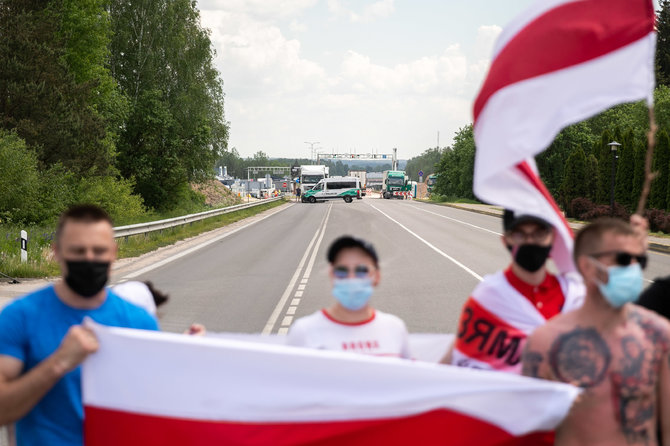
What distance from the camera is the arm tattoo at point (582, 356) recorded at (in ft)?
9.03

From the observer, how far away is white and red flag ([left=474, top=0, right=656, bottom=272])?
12.0ft

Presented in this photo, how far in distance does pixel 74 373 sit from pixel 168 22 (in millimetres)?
49481

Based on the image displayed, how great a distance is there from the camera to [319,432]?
10.2 feet

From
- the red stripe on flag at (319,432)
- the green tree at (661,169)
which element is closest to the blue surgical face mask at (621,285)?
the red stripe on flag at (319,432)

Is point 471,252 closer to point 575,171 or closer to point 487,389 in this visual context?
point 487,389

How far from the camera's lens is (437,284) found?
51.7 feet

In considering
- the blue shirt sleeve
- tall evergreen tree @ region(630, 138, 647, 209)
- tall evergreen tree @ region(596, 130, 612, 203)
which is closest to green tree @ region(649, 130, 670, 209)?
tall evergreen tree @ region(630, 138, 647, 209)

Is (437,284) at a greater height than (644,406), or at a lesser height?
lesser

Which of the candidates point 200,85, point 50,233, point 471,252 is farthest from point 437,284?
point 200,85

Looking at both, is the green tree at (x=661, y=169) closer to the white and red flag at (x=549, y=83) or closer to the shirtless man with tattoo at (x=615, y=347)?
the white and red flag at (x=549, y=83)

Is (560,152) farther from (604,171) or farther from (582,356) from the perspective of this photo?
(582,356)

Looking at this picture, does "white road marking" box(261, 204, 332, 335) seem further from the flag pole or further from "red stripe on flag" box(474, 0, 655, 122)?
the flag pole

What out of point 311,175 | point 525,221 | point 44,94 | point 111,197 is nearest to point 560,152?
point 311,175

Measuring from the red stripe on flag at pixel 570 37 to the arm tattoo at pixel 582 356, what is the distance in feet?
5.14
